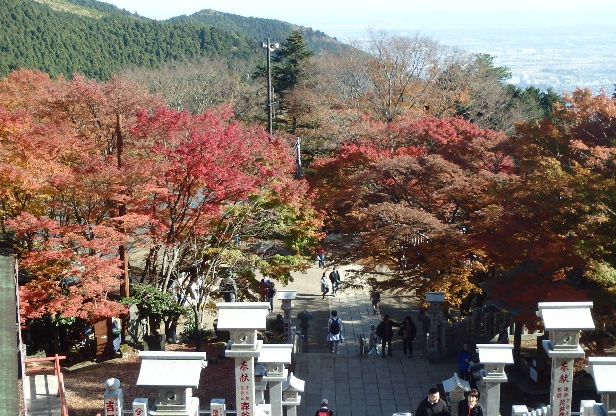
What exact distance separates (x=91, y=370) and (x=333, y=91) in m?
28.7

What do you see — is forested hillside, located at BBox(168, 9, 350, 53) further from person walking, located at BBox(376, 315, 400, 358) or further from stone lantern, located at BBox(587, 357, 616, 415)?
stone lantern, located at BBox(587, 357, 616, 415)

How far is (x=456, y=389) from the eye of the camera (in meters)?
10.3

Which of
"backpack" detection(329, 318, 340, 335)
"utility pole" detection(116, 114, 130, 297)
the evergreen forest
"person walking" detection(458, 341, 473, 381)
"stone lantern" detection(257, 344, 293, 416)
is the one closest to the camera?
"stone lantern" detection(257, 344, 293, 416)

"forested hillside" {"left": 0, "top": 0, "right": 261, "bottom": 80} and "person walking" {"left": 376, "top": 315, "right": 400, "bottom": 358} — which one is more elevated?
"forested hillside" {"left": 0, "top": 0, "right": 261, "bottom": 80}

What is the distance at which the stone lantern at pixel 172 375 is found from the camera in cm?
709

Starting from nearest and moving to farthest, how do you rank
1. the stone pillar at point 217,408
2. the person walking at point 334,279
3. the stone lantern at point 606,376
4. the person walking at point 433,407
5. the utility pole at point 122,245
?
the stone lantern at point 606,376 → the stone pillar at point 217,408 → the person walking at point 433,407 → the utility pole at point 122,245 → the person walking at point 334,279

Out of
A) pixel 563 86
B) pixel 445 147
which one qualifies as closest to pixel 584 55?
pixel 563 86

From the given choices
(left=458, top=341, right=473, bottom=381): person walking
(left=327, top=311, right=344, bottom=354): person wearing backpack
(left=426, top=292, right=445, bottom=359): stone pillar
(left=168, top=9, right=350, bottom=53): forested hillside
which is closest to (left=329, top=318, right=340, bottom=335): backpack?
(left=327, top=311, right=344, bottom=354): person wearing backpack

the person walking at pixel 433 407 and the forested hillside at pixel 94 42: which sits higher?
the forested hillside at pixel 94 42

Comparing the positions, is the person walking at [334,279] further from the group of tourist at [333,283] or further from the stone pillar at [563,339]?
the stone pillar at [563,339]

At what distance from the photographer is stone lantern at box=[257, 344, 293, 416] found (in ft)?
31.9

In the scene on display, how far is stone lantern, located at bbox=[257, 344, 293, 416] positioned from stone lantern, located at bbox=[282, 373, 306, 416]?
0.23 m

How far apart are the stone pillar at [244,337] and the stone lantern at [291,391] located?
85.0 inches

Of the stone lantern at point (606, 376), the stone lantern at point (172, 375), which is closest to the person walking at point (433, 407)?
the stone lantern at point (606, 376)
